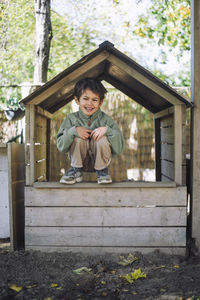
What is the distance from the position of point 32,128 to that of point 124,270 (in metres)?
1.63

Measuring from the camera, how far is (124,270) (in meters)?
3.03

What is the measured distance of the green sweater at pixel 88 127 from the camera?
3.34m

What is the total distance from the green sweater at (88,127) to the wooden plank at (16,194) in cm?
55

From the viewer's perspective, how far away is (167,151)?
4305 mm

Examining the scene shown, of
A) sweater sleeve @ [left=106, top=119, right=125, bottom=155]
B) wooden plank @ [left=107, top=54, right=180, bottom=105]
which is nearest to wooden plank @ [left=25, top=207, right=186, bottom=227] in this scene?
sweater sleeve @ [left=106, top=119, right=125, bottom=155]

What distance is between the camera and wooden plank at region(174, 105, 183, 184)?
3348 mm

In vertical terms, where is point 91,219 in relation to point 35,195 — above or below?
below

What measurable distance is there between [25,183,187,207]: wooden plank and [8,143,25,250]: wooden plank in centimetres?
39

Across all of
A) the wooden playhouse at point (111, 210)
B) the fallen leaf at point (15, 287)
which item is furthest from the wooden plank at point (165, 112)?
the fallen leaf at point (15, 287)

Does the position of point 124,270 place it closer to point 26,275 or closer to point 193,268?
point 193,268

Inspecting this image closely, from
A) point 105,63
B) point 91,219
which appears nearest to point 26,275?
point 91,219

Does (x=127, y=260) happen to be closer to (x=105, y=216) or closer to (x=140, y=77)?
(x=105, y=216)

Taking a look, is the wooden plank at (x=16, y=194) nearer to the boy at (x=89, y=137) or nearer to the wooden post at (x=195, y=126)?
the boy at (x=89, y=137)

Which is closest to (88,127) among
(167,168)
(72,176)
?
(72,176)
